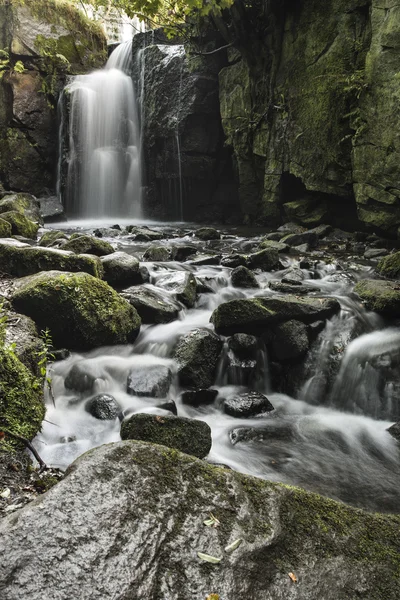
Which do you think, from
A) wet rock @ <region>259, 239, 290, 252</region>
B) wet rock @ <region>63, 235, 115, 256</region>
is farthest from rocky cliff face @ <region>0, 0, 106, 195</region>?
wet rock @ <region>259, 239, 290, 252</region>

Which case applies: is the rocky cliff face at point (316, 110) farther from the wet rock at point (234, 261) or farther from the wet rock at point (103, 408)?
the wet rock at point (103, 408)

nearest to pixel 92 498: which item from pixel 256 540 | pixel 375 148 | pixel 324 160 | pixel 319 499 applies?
pixel 256 540

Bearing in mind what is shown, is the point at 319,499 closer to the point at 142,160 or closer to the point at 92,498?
the point at 92,498

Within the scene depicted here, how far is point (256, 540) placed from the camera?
5.41 feet

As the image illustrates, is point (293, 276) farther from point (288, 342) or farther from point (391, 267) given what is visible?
point (288, 342)

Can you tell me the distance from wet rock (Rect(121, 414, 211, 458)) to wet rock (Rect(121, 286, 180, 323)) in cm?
284

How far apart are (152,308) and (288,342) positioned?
219cm

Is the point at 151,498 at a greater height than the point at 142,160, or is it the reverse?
the point at 142,160

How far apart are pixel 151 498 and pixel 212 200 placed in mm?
17975

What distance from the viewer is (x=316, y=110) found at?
1238 centimetres

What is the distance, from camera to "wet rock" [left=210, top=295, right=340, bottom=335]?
5766 millimetres

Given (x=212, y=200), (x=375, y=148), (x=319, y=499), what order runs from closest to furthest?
(x=319, y=499)
(x=375, y=148)
(x=212, y=200)

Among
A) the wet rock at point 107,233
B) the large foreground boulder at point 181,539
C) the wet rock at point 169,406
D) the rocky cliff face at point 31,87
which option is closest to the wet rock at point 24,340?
the wet rock at point 169,406

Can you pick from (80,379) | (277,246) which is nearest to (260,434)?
(80,379)
